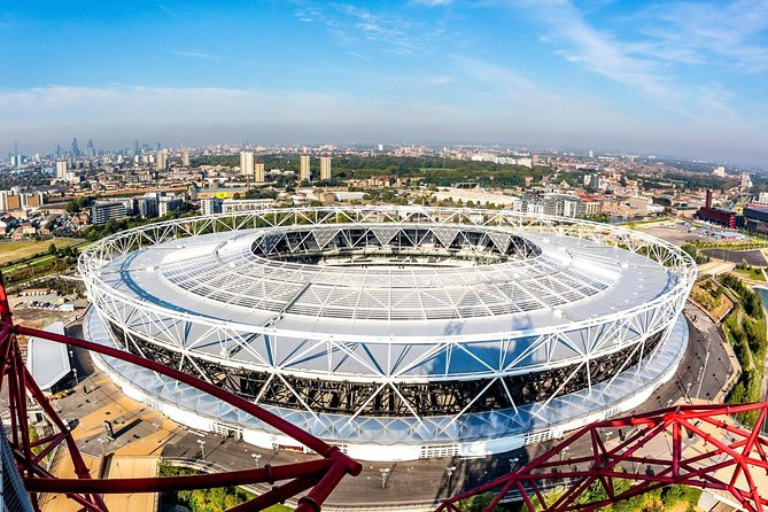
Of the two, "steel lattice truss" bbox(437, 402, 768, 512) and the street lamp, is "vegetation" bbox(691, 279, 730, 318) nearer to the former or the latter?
"steel lattice truss" bbox(437, 402, 768, 512)

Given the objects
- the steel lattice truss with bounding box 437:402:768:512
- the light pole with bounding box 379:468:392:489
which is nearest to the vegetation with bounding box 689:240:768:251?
the steel lattice truss with bounding box 437:402:768:512

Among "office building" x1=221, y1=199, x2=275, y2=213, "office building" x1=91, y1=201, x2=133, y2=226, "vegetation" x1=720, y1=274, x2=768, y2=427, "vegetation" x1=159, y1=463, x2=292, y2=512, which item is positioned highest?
"office building" x1=221, y1=199, x2=275, y2=213

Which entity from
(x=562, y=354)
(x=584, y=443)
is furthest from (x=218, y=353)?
(x=584, y=443)

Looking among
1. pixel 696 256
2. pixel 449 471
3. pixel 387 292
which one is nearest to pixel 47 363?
pixel 387 292

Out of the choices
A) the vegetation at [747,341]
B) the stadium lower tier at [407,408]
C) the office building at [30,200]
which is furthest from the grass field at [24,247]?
the vegetation at [747,341]

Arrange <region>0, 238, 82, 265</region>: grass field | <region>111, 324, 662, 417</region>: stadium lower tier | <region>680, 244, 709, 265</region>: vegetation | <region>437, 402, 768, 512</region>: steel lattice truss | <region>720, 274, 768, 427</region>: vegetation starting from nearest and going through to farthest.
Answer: <region>437, 402, 768, 512</region>: steel lattice truss < <region>111, 324, 662, 417</region>: stadium lower tier < <region>720, 274, 768, 427</region>: vegetation < <region>680, 244, 709, 265</region>: vegetation < <region>0, 238, 82, 265</region>: grass field

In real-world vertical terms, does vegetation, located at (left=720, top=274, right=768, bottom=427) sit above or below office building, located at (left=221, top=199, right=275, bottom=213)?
below

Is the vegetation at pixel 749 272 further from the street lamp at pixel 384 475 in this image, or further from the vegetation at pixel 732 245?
the street lamp at pixel 384 475
